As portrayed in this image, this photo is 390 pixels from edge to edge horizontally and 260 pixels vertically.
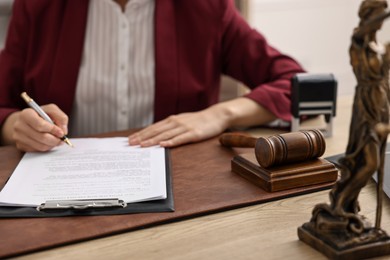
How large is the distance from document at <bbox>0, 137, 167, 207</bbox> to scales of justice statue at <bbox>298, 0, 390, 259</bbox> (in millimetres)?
318

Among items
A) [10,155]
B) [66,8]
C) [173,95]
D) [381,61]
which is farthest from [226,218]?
[66,8]

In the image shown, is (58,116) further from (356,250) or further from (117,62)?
(356,250)

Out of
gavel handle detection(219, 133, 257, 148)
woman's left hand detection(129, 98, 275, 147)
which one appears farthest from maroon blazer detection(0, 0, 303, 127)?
gavel handle detection(219, 133, 257, 148)

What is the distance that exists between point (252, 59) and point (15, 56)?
0.72m

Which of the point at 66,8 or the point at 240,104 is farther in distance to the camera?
the point at 66,8

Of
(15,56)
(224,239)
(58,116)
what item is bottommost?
(224,239)

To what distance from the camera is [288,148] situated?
3.61ft

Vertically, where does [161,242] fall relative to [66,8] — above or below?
below

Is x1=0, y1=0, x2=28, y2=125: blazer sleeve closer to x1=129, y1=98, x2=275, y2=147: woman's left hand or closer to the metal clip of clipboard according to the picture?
x1=129, y1=98, x2=275, y2=147: woman's left hand

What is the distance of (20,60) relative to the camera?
1825 mm

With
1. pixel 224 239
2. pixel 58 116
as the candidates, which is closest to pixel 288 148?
pixel 224 239

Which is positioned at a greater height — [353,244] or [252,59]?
[252,59]

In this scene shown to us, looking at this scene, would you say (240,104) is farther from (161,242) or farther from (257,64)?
(161,242)

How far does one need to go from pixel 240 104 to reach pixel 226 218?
627 mm
